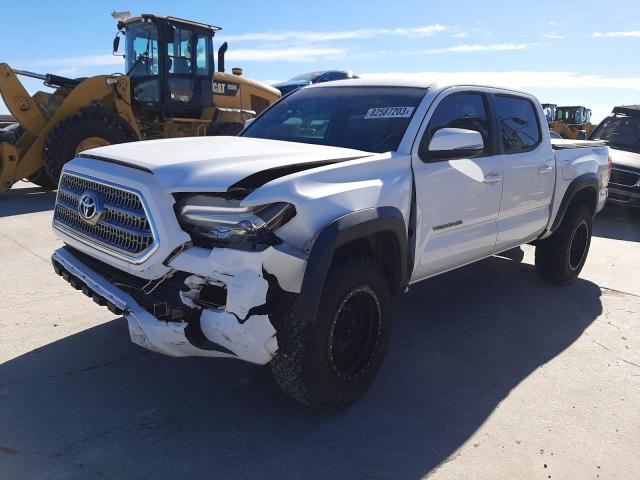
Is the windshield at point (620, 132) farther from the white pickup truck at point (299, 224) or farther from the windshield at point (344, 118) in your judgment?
the windshield at point (344, 118)

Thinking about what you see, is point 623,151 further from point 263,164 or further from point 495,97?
point 263,164

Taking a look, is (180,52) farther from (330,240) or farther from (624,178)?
(330,240)

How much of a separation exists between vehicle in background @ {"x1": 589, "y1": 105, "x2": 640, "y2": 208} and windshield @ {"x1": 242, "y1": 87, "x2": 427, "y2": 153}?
7.35 metres

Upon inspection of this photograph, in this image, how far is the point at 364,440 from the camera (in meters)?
2.91

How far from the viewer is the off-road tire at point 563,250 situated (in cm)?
561

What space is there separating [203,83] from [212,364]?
32.0 feet

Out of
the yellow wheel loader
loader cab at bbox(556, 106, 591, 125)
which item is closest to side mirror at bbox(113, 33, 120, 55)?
the yellow wheel loader

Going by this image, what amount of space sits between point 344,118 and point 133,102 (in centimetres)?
883

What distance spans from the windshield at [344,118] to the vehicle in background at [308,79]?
44.9 feet

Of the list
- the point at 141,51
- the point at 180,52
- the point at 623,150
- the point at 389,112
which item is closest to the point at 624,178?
the point at 623,150

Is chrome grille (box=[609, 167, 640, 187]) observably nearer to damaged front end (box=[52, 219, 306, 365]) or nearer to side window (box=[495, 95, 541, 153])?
side window (box=[495, 95, 541, 153])

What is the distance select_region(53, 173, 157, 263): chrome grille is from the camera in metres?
2.81

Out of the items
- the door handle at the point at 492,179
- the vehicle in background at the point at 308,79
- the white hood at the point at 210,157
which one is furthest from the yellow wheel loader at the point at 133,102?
the door handle at the point at 492,179

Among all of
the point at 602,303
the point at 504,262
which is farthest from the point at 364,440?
the point at 504,262
